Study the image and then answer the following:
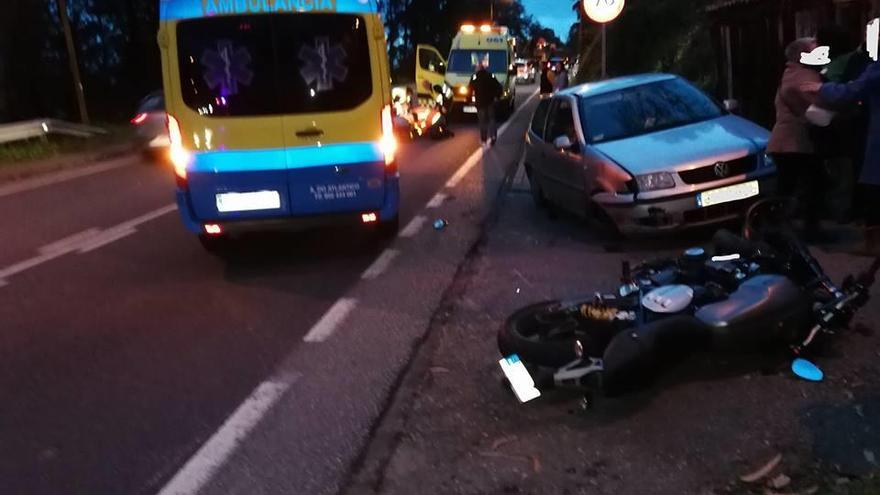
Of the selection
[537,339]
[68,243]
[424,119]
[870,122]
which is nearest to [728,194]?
[870,122]

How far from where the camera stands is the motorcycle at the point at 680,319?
4516 mm

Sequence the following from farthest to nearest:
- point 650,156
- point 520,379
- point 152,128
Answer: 1. point 152,128
2. point 650,156
3. point 520,379

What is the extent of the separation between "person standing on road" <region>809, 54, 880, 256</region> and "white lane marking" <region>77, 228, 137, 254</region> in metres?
7.35

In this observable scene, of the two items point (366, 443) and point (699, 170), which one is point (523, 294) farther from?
point (366, 443)

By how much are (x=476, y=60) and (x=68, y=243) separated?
23.2 metres

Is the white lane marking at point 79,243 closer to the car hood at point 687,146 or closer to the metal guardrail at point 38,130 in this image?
the car hood at point 687,146

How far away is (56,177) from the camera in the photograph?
1794cm

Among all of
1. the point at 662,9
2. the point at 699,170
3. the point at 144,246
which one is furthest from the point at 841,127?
the point at 662,9

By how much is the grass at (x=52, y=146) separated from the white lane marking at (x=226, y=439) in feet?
52.8

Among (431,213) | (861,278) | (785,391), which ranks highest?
(861,278)

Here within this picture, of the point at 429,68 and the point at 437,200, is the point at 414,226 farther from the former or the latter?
the point at 429,68

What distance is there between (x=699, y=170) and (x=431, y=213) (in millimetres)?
4100

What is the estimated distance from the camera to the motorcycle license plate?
481 centimetres

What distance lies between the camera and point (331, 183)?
8648 mm
